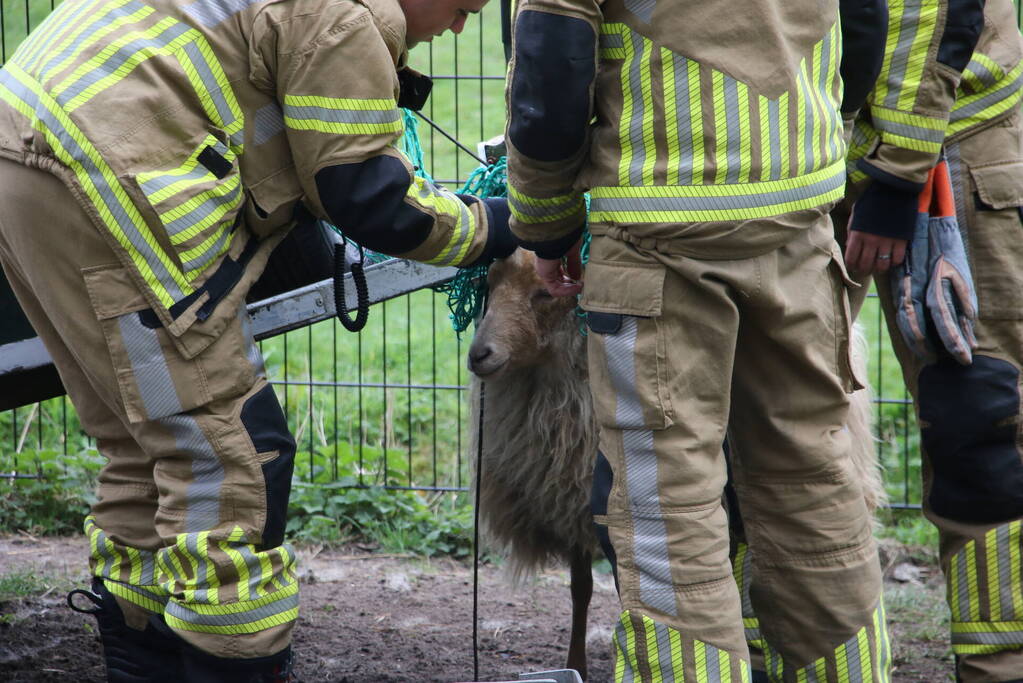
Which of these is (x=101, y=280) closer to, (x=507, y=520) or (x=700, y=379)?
(x=700, y=379)

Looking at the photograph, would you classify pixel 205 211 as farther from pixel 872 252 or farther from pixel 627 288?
pixel 872 252

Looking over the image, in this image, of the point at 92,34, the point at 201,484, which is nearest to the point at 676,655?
the point at 201,484

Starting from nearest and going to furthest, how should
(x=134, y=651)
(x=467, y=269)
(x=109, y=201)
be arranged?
(x=109, y=201) < (x=134, y=651) < (x=467, y=269)

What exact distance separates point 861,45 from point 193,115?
1463 mm

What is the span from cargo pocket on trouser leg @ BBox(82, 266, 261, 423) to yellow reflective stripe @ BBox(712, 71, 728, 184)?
113cm

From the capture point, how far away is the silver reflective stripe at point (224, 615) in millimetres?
2576

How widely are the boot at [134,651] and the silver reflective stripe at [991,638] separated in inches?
77.0

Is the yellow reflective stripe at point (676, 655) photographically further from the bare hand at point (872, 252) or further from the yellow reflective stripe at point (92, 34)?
the yellow reflective stripe at point (92, 34)

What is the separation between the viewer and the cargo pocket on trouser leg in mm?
2535

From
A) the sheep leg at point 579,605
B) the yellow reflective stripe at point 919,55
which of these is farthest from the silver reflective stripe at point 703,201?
the sheep leg at point 579,605

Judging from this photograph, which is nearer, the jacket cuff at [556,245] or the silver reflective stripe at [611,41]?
the silver reflective stripe at [611,41]

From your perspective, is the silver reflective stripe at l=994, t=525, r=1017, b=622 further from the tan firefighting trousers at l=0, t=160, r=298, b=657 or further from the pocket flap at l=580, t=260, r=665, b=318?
the tan firefighting trousers at l=0, t=160, r=298, b=657

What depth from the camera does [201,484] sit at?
8.54 feet

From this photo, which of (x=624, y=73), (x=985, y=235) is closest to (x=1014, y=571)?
(x=985, y=235)
